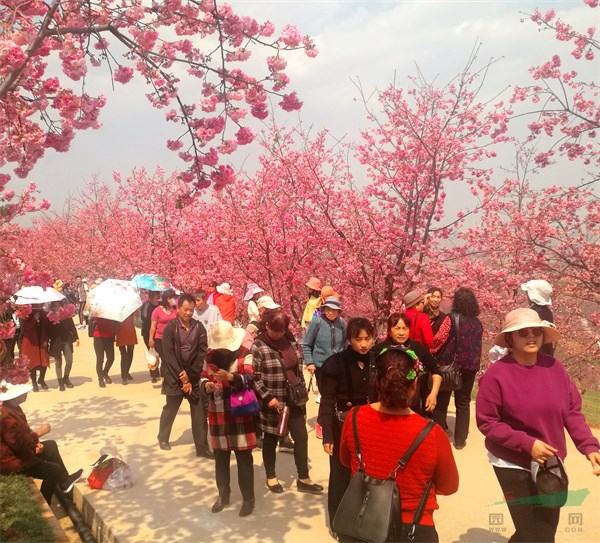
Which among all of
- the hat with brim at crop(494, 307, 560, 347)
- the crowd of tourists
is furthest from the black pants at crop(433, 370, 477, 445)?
the hat with brim at crop(494, 307, 560, 347)

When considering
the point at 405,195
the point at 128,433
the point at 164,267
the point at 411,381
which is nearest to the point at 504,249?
the point at 405,195

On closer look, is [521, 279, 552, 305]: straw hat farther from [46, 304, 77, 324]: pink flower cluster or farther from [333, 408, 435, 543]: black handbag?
[46, 304, 77, 324]: pink flower cluster

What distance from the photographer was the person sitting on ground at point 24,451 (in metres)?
4.48

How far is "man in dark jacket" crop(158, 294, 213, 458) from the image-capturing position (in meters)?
5.96

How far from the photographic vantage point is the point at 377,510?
8.02 ft

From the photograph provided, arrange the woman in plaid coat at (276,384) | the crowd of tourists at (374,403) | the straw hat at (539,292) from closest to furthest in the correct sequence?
the crowd of tourists at (374,403) < the woman in plaid coat at (276,384) < the straw hat at (539,292)

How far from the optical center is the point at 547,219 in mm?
10523

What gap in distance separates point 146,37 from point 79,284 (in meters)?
18.3

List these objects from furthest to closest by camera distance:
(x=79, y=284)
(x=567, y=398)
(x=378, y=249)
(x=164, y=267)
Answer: (x=79, y=284)
(x=164, y=267)
(x=378, y=249)
(x=567, y=398)

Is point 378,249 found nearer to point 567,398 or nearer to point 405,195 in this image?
point 405,195

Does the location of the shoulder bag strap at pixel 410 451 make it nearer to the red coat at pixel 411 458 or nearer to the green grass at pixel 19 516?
the red coat at pixel 411 458

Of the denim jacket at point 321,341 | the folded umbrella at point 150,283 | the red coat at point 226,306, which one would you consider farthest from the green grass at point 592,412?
the folded umbrella at point 150,283

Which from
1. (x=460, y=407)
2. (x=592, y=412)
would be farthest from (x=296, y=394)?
(x=592, y=412)

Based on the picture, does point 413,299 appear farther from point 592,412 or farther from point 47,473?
point 592,412
